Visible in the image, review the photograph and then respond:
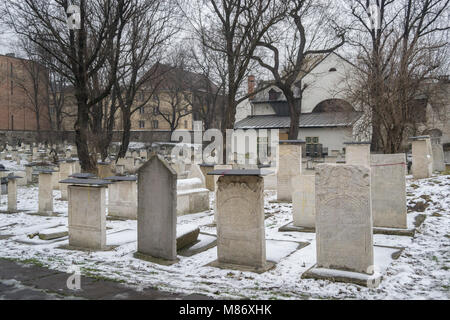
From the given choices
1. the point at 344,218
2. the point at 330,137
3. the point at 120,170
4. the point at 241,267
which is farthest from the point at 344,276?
the point at 330,137

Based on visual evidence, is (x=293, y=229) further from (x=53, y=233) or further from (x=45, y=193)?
(x=45, y=193)

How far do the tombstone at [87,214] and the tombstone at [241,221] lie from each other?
2.46 meters

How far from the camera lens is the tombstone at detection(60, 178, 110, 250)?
23.3 ft

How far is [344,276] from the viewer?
5082 millimetres

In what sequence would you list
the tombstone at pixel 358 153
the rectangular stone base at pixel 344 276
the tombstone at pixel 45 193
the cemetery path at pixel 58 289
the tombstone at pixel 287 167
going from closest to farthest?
1. the cemetery path at pixel 58 289
2. the rectangular stone base at pixel 344 276
3. the tombstone at pixel 45 193
4. the tombstone at pixel 358 153
5. the tombstone at pixel 287 167

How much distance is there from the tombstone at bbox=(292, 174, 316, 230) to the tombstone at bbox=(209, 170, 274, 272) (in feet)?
9.38

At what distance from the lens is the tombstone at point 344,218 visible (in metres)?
5.18

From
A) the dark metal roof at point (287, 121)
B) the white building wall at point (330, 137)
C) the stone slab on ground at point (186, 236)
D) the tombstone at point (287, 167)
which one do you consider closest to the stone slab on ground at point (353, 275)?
the stone slab on ground at point (186, 236)

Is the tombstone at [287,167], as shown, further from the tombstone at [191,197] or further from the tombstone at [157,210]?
the tombstone at [157,210]

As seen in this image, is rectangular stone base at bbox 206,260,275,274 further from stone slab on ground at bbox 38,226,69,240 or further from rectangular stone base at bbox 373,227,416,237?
stone slab on ground at bbox 38,226,69,240

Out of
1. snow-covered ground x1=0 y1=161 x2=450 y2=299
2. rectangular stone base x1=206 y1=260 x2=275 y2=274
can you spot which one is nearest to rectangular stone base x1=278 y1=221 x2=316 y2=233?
snow-covered ground x1=0 y1=161 x2=450 y2=299

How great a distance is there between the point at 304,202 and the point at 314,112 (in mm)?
31583

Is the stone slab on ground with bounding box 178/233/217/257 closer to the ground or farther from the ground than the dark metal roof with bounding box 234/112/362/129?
closer to the ground
